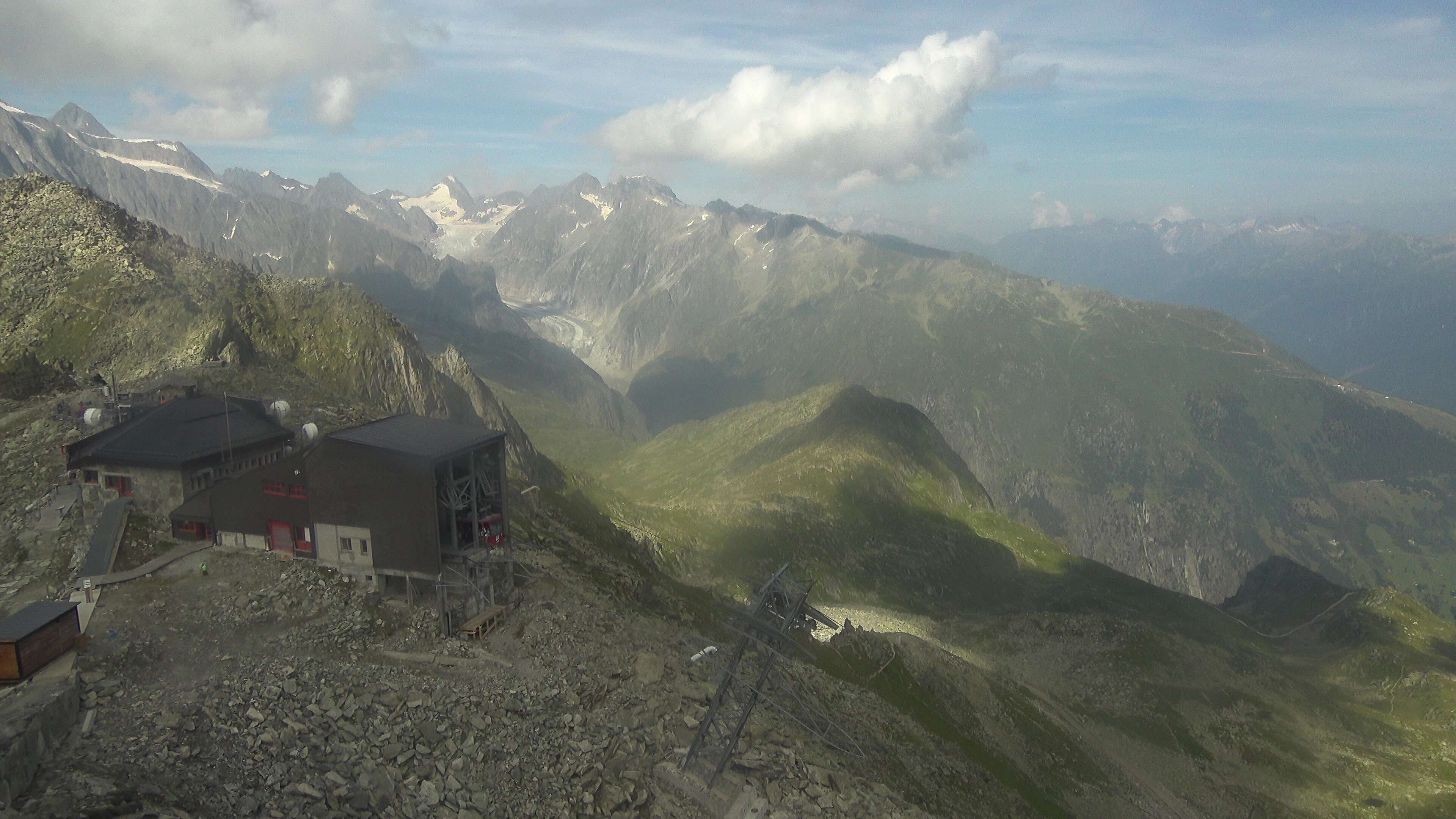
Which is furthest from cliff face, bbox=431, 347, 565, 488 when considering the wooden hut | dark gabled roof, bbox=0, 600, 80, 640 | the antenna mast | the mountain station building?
the wooden hut

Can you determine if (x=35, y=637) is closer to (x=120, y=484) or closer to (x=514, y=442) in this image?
(x=120, y=484)

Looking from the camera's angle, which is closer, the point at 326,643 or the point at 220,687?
the point at 220,687

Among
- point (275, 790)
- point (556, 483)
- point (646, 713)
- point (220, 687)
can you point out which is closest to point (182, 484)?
point (220, 687)

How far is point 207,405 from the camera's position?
178ft

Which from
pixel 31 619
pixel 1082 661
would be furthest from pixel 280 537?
pixel 1082 661

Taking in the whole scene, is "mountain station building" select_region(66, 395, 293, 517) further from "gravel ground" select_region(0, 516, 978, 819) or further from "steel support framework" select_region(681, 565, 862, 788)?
"steel support framework" select_region(681, 565, 862, 788)

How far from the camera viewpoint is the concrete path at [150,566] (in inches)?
1575

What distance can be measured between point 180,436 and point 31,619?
21809mm

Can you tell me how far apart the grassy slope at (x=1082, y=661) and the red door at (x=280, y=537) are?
43.8 m

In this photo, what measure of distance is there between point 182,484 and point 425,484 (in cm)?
1916

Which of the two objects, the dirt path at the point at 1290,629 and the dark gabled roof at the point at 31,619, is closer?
the dark gabled roof at the point at 31,619

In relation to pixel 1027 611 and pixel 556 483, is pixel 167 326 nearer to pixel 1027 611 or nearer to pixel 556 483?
pixel 556 483

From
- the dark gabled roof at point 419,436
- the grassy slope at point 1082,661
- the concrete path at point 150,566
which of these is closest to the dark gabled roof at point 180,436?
the concrete path at point 150,566

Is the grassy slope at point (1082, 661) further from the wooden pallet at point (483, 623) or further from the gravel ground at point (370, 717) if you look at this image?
the wooden pallet at point (483, 623)
